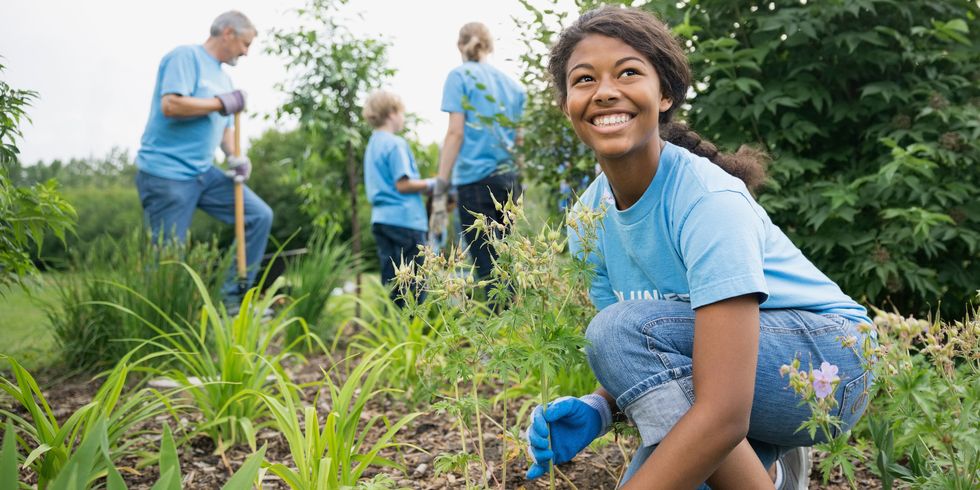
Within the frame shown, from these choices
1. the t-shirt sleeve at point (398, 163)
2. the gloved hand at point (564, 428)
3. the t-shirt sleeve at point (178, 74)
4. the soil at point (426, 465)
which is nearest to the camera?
the gloved hand at point (564, 428)

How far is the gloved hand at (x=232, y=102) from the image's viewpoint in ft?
15.7

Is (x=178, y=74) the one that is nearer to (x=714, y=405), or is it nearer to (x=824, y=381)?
(x=714, y=405)

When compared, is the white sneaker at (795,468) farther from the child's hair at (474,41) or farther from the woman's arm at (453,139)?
the child's hair at (474,41)

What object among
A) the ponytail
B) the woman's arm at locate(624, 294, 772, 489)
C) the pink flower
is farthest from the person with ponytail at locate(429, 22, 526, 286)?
the pink flower

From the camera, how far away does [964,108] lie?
9.94 feet

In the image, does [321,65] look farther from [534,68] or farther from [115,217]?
[115,217]

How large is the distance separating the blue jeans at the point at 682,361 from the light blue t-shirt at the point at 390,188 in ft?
11.6

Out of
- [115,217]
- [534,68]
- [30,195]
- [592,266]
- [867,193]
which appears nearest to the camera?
[592,266]

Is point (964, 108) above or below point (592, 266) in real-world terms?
above

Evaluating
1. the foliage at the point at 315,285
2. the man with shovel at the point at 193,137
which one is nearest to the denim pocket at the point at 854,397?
the foliage at the point at 315,285

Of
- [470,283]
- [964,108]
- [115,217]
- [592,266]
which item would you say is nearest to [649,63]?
[592,266]

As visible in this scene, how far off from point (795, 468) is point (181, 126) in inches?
154

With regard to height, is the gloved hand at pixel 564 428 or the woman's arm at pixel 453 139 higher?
the woman's arm at pixel 453 139

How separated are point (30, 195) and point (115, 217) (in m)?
7.98
